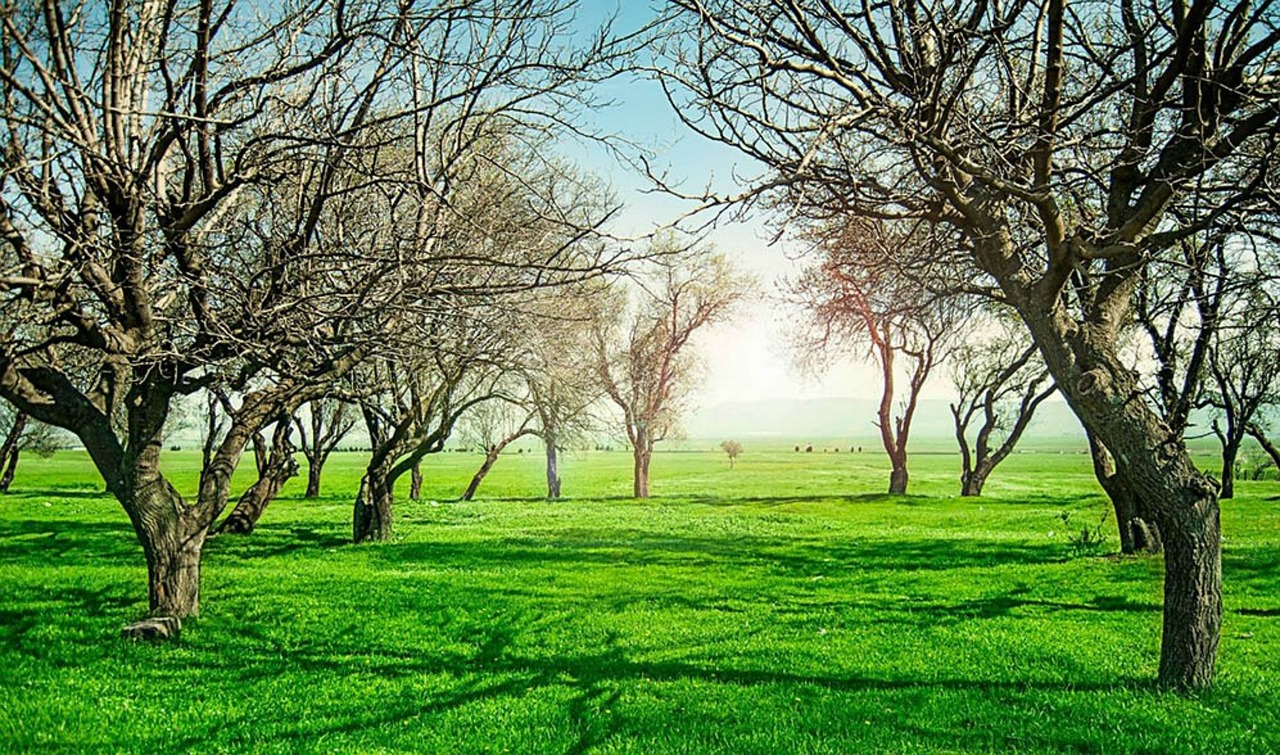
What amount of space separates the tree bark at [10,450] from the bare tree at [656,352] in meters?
21.0

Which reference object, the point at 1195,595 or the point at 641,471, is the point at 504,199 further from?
the point at 641,471

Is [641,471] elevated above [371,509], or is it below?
below

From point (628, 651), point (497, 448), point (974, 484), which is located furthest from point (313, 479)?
point (628, 651)

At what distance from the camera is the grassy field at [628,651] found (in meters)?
5.53

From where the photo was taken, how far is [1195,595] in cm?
613

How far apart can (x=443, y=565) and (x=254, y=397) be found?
204 inches

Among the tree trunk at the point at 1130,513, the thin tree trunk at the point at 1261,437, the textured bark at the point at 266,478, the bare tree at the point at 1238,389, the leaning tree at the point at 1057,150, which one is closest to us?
the leaning tree at the point at 1057,150

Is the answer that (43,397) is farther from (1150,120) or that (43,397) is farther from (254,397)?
(1150,120)

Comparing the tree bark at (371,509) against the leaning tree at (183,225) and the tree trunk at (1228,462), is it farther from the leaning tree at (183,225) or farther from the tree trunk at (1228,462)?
the tree trunk at (1228,462)

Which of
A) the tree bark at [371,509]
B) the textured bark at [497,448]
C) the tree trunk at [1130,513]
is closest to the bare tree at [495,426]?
the textured bark at [497,448]

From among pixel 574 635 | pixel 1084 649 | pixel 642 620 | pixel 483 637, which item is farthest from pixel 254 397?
pixel 1084 649

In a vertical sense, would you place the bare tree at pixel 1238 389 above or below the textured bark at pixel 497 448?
above

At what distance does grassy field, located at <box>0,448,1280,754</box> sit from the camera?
18.1 feet

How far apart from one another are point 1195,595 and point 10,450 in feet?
123
